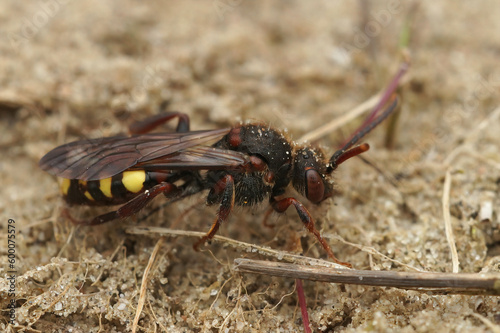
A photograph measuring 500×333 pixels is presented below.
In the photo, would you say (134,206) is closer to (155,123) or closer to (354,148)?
(155,123)

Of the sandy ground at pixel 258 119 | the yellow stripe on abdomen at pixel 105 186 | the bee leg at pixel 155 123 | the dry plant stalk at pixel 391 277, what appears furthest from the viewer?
the bee leg at pixel 155 123

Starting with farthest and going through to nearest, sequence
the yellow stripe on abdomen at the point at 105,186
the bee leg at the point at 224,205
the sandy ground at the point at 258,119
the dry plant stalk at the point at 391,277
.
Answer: the yellow stripe on abdomen at the point at 105,186 < the bee leg at the point at 224,205 < the sandy ground at the point at 258,119 < the dry plant stalk at the point at 391,277

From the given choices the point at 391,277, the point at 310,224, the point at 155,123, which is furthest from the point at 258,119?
the point at 391,277

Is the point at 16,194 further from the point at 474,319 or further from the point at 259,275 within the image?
the point at 474,319

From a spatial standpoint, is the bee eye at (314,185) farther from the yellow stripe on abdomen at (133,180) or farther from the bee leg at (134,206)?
the yellow stripe on abdomen at (133,180)

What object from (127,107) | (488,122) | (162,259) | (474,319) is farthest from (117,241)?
(488,122)

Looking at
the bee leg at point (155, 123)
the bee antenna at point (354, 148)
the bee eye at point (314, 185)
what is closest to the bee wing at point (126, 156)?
the bee leg at point (155, 123)

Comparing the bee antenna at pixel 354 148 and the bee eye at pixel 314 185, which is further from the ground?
the bee antenna at pixel 354 148

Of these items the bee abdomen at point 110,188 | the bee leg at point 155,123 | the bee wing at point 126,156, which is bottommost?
the bee abdomen at point 110,188
